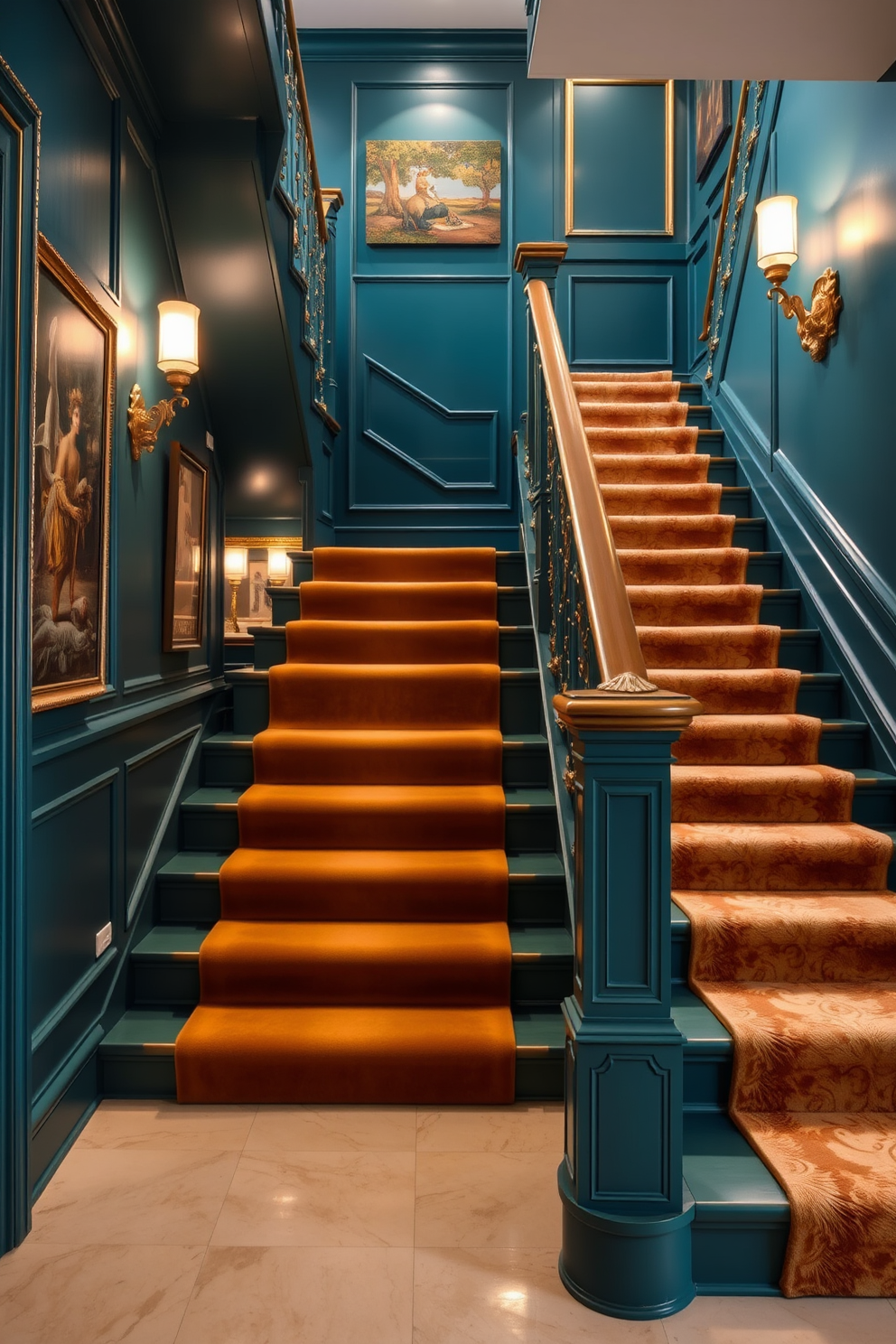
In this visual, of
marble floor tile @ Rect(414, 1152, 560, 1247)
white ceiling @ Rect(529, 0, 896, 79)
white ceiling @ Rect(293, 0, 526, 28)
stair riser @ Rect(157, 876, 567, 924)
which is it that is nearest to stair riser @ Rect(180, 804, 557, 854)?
stair riser @ Rect(157, 876, 567, 924)

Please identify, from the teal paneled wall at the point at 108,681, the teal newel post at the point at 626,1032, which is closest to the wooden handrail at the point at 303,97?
the teal paneled wall at the point at 108,681

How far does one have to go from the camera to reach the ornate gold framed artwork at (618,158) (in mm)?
6035

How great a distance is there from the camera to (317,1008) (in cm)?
257

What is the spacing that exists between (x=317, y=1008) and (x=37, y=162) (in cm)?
222

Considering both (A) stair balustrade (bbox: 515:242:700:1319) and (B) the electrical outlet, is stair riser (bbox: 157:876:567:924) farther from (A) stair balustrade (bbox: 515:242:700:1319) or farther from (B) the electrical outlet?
(A) stair balustrade (bbox: 515:242:700:1319)

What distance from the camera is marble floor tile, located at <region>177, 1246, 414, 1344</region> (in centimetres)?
161

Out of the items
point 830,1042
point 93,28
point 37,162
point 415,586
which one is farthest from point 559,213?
point 830,1042

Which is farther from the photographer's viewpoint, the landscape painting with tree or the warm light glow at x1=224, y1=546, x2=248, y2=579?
the landscape painting with tree

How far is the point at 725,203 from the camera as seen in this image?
4871 millimetres

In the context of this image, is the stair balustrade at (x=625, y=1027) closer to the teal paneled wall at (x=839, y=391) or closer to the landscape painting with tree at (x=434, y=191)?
the teal paneled wall at (x=839, y=391)

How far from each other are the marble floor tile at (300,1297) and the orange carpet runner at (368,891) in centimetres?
57

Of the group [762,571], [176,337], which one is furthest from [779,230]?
[176,337]

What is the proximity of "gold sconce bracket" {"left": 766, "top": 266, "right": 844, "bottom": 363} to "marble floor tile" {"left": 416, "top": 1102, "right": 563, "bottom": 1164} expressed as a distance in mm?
2810

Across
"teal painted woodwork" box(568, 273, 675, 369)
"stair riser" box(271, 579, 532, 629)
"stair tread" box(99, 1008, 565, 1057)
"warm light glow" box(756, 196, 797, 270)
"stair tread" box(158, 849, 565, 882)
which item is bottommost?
"stair tread" box(99, 1008, 565, 1057)
